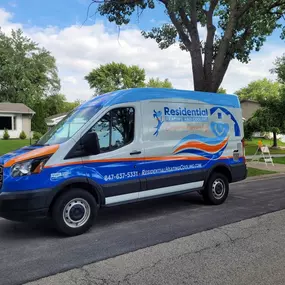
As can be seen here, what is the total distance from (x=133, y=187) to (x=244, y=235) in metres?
2.03

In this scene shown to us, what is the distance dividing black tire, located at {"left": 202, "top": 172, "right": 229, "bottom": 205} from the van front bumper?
12.3 ft

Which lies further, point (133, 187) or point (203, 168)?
point (203, 168)

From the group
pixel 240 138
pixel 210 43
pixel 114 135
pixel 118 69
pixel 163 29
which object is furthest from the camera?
pixel 118 69

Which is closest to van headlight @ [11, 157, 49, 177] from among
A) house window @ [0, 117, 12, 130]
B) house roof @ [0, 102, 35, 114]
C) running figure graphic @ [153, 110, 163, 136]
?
running figure graphic @ [153, 110, 163, 136]

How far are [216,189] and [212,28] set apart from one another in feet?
24.1

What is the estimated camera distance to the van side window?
566 centimetres

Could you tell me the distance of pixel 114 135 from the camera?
5.81 meters

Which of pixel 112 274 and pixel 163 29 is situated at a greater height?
pixel 163 29

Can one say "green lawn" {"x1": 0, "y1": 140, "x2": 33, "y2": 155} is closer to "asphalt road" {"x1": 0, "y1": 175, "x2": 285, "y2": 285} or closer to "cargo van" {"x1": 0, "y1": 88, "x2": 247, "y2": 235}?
"asphalt road" {"x1": 0, "y1": 175, "x2": 285, "y2": 285}

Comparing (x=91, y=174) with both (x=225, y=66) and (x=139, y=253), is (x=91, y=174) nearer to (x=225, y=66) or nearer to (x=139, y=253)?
(x=139, y=253)

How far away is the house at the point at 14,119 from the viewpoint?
33.6 m

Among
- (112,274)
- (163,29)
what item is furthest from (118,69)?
(112,274)

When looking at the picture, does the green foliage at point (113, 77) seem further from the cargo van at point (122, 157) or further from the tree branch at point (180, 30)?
the cargo van at point (122, 157)

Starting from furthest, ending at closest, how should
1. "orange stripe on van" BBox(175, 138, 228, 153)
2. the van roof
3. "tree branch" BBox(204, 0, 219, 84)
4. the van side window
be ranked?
"tree branch" BBox(204, 0, 219, 84)
"orange stripe on van" BBox(175, 138, 228, 153)
the van roof
the van side window
